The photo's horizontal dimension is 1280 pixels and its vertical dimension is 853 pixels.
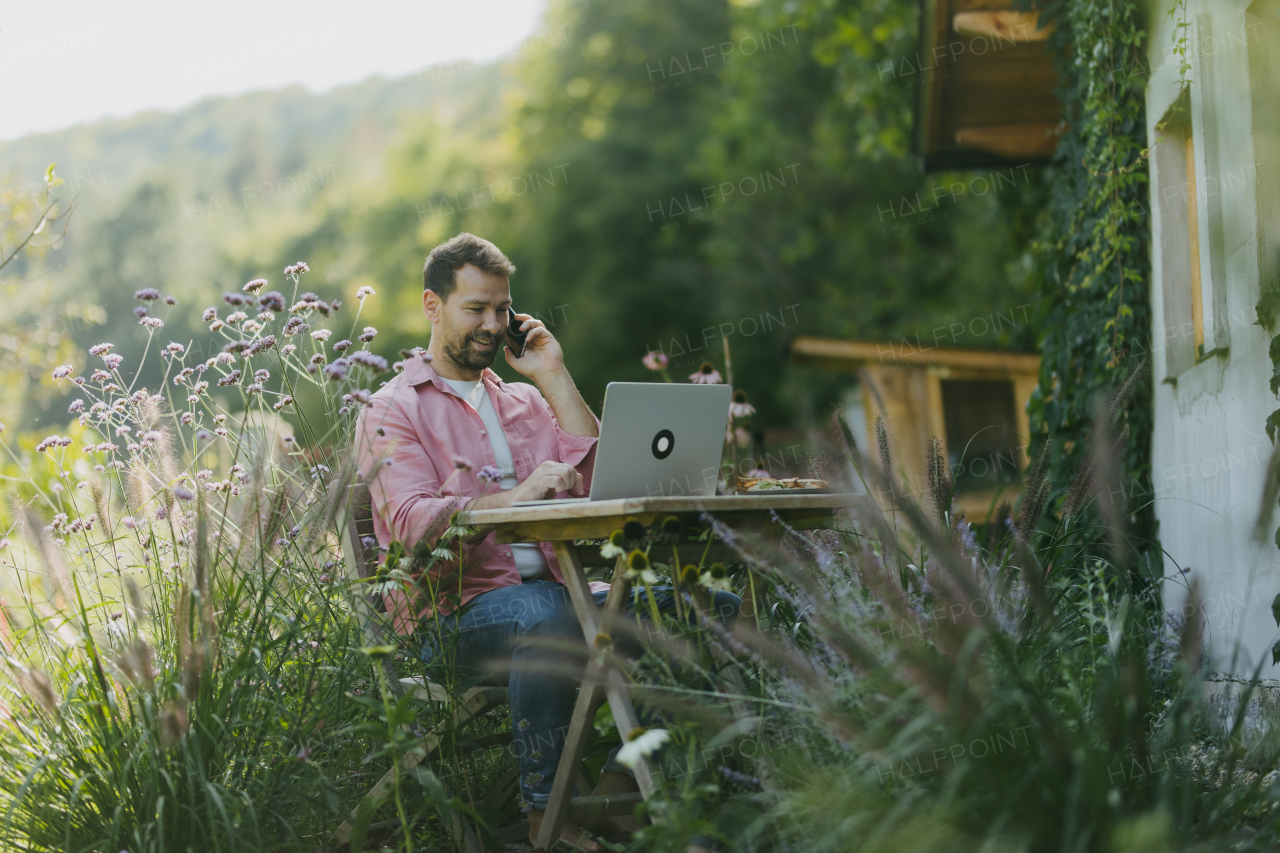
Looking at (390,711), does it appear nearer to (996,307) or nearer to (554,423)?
(554,423)

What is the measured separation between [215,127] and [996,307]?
91.2 m

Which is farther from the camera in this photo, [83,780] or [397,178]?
[397,178]

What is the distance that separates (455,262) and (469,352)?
28cm

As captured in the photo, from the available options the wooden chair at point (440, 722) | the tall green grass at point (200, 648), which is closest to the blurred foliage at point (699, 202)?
the tall green grass at point (200, 648)

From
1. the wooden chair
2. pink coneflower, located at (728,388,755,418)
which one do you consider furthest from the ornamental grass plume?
pink coneflower, located at (728,388,755,418)

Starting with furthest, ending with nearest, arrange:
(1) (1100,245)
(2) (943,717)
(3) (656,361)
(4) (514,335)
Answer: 1. (1) (1100,245)
2. (3) (656,361)
3. (4) (514,335)
4. (2) (943,717)

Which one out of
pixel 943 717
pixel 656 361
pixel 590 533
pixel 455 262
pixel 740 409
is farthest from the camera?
pixel 740 409

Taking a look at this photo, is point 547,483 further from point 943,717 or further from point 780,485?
point 943,717

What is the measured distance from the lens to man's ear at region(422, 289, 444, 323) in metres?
3.40

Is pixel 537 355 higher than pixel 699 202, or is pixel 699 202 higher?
pixel 699 202

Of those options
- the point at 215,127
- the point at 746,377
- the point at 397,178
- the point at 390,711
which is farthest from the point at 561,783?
the point at 215,127

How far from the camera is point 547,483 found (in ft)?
9.12

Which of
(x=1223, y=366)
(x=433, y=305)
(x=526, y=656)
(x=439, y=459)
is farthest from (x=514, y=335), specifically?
(x=1223, y=366)

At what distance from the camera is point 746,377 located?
22.6 m
